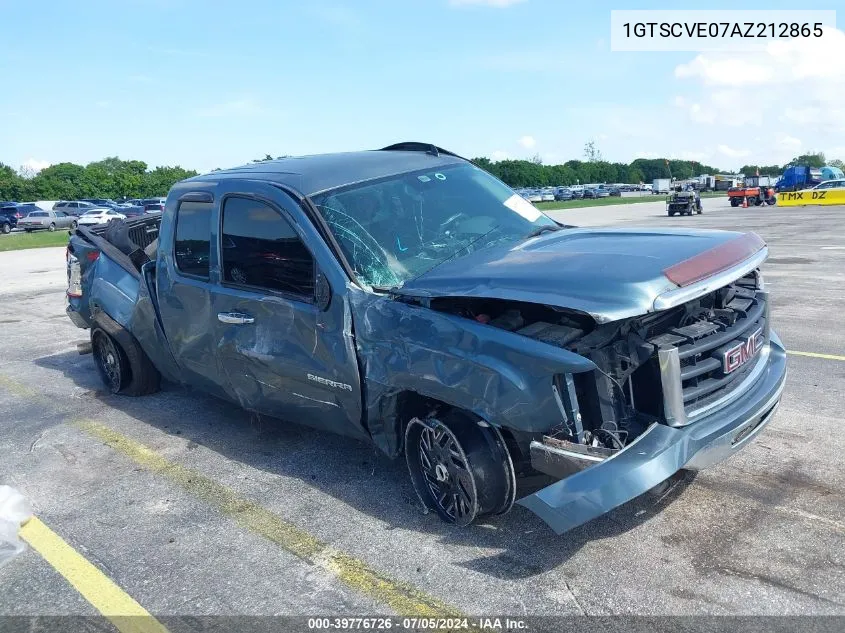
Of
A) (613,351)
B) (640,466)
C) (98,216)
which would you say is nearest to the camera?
(640,466)

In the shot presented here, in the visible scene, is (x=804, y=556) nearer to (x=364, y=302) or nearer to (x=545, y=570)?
(x=545, y=570)

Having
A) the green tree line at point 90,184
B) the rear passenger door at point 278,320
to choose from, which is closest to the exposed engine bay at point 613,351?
the rear passenger door at point 278,320

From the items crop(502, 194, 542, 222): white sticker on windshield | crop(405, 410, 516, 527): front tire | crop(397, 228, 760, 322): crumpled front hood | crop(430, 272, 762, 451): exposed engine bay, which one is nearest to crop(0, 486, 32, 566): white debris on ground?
crop(405, 410, 516, 527): front tire

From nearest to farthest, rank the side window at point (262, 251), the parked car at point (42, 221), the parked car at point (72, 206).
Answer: the side window at point (262, 251)
the parked car at point (42, 221)
the parked car at point (72, 206)

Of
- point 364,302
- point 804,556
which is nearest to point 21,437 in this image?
point 364,302

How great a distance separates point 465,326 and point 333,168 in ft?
5.77

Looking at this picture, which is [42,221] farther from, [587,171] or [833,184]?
[587,171]

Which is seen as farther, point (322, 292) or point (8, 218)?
point (8, 218)

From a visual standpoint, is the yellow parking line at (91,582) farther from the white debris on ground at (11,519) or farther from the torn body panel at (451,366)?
the torn body panel at (451,366)

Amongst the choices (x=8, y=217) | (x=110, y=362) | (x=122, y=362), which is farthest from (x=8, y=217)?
(x=122, y=362)

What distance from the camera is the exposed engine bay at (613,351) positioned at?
3104 millimetres

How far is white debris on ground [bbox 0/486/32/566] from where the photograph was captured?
3.68 m

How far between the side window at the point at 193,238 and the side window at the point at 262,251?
0.22 metres

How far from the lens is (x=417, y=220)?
4.27 metres
